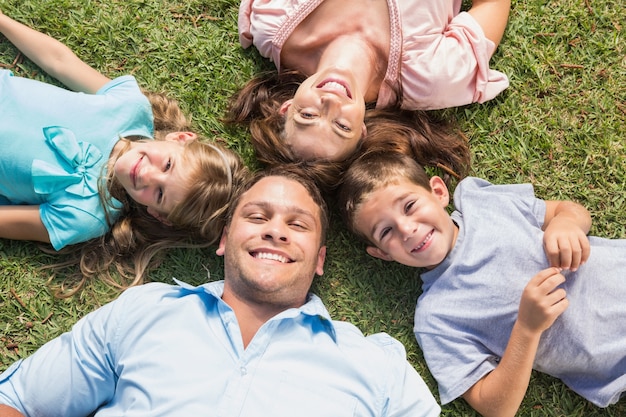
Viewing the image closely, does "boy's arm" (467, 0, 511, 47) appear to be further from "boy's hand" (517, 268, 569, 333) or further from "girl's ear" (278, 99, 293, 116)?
"boy's hand" (517, 268, 569, 333)

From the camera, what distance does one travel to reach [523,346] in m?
3.11

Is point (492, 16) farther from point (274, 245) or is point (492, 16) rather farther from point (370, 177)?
point (274, 245)

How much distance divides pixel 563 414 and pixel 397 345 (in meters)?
1.10

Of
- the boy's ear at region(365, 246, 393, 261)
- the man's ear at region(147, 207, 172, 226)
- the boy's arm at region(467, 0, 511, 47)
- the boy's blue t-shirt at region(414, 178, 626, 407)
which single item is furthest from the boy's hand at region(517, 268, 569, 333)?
the man's ear at region(147, 207, 172, 226)

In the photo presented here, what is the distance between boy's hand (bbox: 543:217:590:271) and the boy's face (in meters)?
0.52

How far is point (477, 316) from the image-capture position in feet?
10.6

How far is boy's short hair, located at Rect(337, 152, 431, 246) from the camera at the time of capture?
3.25 meters

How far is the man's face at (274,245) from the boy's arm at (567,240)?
49.2 inches

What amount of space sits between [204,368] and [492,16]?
105 inches

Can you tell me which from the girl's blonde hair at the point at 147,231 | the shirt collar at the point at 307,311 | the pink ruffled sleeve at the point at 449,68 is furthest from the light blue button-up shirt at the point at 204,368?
the pink ruffled sleeve at the point at 449,68

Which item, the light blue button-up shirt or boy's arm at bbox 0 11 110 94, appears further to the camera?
boy's arm at bbox 0 11 110 94

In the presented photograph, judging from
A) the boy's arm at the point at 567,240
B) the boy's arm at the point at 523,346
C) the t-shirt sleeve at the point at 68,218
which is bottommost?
the boy's arm at the point at 523,346

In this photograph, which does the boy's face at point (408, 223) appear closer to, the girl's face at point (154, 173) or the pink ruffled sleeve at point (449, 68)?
the pink ruffled sleeve at point (449, 68)

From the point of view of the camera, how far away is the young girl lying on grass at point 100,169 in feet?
10.9
